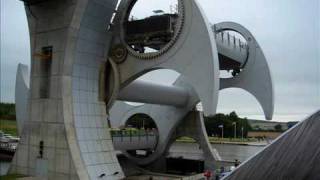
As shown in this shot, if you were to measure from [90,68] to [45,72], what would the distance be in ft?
8.37

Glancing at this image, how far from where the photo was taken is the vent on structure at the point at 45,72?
22.8 metres

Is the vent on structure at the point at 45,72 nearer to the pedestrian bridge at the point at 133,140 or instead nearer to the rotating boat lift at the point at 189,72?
the rotating boat lift at the point at 189,72

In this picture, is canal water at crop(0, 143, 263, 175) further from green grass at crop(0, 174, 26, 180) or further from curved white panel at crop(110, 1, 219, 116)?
curved white panel at crop(110, 1, 219, 116)

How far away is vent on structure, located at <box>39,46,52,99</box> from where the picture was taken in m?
22.8

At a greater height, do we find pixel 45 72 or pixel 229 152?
pixel 45 72

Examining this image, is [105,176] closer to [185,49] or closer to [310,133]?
[185,49]

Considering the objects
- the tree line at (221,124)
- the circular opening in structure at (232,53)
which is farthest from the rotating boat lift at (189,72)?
the tree line at (221,124)

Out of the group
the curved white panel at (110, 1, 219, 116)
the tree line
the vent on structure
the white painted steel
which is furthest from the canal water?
the tree line

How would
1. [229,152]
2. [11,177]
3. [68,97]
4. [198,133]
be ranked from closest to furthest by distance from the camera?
1. [68,97]
2. [11,177]
3. [198,133]
4. [229,152]

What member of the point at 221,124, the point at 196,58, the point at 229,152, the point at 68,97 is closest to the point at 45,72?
the point at 68,97

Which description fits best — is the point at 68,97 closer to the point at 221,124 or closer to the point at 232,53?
the point at 232,53

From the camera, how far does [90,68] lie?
2284 cm

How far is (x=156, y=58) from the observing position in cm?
2297

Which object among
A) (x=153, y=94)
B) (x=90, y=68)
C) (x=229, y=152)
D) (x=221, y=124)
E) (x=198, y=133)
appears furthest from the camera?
(x=221, y=124)
